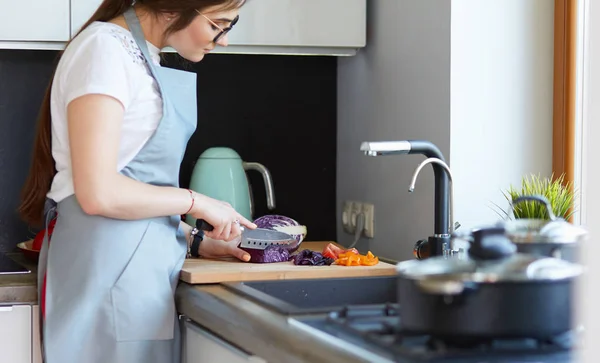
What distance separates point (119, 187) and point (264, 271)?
34cm

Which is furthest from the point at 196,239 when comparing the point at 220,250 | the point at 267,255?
the point at 267,255

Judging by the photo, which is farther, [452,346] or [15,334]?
[15,334]

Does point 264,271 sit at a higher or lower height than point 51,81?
lower

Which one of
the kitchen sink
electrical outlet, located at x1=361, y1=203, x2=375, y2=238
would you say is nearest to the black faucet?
the kitchen sink

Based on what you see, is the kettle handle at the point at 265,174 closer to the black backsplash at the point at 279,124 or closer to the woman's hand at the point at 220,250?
the black backsplash at the point at 279,124

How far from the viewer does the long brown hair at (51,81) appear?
1765 mm

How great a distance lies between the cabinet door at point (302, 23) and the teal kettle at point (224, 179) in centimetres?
28


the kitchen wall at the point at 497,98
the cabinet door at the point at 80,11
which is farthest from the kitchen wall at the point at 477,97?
the cabinet door at the point at 80,11

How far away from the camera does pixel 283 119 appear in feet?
8.57

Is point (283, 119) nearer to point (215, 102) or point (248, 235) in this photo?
point (215, 102)

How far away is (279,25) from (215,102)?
14.3 inches

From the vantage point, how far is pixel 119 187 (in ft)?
5.32

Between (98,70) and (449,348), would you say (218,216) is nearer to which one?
(98,70)

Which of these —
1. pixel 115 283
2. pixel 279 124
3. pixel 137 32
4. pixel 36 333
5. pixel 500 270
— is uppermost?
pixel 137 32
